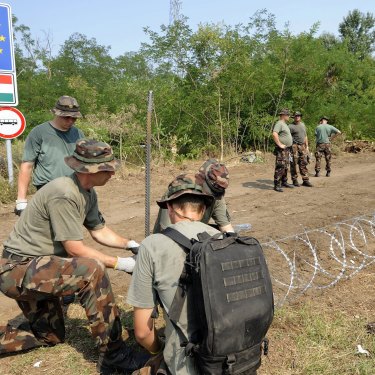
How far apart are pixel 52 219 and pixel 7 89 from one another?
5224 mm

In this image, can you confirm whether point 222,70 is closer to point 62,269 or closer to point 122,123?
point 122,123

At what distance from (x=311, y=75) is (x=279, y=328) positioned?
12.3 m

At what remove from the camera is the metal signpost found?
7008mm

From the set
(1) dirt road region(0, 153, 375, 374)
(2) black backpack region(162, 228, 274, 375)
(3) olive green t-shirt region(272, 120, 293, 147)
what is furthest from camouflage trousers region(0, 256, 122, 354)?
(3) olive green t-shirt region(272, 120, 293, 147)

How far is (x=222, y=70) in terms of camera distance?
1282cm

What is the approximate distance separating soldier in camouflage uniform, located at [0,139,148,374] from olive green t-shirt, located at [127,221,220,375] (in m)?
0.70

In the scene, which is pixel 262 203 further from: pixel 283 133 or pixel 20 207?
pixel 20 207

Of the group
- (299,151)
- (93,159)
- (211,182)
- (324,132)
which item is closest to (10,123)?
(93,159)

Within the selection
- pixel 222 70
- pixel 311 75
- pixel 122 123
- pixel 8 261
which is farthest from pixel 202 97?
pixel 8 261

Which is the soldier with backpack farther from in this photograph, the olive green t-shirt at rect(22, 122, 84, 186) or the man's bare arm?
the olive green t-shirt at rect(22, 122, 84, 186)

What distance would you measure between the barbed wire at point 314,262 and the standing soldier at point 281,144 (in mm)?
3203

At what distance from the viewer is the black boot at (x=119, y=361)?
9.21ft

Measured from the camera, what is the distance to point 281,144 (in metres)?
8.86

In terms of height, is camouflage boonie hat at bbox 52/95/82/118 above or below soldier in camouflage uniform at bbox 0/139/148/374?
above
